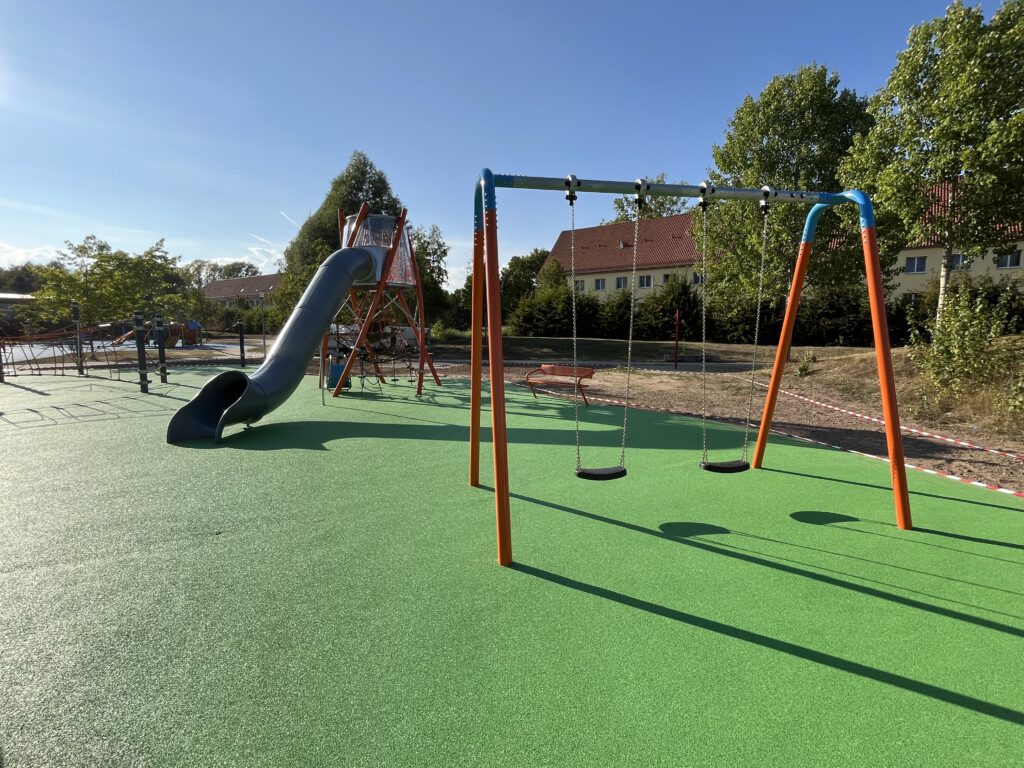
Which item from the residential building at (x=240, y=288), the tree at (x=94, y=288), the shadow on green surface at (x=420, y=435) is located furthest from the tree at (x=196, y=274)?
the shadow on green surface at (x=420, y=435)

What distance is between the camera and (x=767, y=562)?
11.3 ft

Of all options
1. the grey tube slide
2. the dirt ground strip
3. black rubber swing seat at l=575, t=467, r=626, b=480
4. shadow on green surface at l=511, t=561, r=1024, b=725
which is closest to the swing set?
black rubber swing seat at l=575, t=467, r=626, b=480

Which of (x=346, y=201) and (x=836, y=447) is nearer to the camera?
(x=836, y=447)

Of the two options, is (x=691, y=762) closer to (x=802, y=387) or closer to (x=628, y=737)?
(x=628, y=737)

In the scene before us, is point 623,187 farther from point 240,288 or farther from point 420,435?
point 240,288

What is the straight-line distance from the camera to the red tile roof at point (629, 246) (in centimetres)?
3681

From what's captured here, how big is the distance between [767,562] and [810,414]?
7030 millimetres

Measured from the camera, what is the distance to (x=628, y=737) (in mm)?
1978

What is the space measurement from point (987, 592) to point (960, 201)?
38.8 feet

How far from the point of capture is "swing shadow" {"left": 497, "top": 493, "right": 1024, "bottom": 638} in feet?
9.15

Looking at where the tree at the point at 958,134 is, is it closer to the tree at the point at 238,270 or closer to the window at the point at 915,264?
the window at the point at 915,264

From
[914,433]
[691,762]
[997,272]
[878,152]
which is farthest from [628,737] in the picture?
[997,272]

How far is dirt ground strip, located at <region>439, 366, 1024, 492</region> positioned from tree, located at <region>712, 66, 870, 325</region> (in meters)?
4.19

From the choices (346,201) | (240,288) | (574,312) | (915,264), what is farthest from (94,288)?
(240,288)
